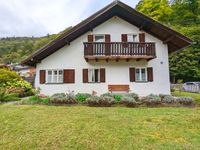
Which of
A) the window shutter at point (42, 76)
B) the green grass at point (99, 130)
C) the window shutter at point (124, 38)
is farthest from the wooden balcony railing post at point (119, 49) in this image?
the green grass at point (99, 130)

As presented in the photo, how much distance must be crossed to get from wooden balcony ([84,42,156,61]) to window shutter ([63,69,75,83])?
1.77 metres

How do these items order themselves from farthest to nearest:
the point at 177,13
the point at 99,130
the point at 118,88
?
the point at 177,13
the point at 118,88
the point at 99,130

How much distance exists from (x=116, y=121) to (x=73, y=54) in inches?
388

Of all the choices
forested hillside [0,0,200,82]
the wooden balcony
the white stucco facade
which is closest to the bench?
the white stucco facade

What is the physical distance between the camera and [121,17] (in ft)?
58.1

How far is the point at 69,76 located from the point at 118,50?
168 inches

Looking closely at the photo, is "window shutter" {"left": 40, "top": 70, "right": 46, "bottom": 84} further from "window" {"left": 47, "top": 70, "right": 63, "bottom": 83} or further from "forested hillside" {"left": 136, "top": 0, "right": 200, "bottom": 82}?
"forested hillside" {"left": 136, "top": 0, "right": 200, "bottom": 82}

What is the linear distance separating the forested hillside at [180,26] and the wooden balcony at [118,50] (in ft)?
62.1

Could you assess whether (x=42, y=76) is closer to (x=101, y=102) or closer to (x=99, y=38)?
(x=99, y=38)

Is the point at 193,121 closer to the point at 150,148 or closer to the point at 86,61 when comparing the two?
the point at 150,148

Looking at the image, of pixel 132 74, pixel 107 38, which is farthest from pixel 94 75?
pixel 107 38

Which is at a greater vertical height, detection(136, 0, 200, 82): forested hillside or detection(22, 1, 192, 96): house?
detection(136, 0, 200, 82): forested hillside

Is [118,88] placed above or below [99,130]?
above

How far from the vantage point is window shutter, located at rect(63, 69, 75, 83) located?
1719 centimetres
